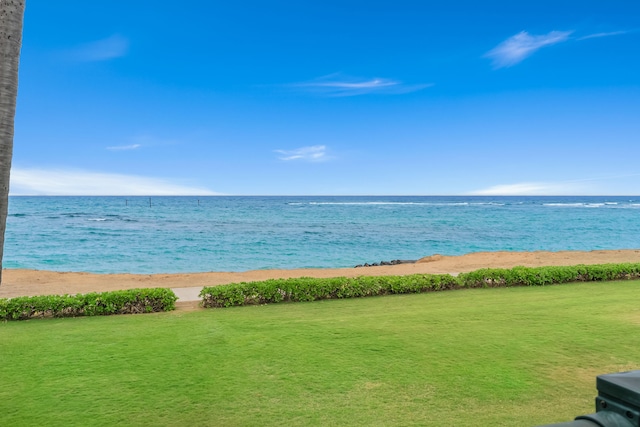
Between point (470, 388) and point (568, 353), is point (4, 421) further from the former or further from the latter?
point (568, 353)

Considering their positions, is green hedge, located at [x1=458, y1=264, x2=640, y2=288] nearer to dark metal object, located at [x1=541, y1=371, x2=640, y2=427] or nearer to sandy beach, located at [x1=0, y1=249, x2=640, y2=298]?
sandy beach, located at [x1=0, y1=249, x2=640, y2=298]

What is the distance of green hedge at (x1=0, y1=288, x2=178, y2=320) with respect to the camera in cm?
861

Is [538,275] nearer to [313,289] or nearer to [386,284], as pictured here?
[386,284]

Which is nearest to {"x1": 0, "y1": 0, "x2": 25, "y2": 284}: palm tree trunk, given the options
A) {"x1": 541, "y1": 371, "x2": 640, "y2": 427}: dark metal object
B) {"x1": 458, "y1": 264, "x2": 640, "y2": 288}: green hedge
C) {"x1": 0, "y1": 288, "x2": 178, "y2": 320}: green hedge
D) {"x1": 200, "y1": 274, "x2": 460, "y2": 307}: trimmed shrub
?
{"x1": 541, "y1": 371, "x2": 640, "y2": 427}: dark metal object

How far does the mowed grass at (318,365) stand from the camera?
15.4 ft

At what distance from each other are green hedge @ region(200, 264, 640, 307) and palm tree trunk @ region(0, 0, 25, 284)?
7.25 meters

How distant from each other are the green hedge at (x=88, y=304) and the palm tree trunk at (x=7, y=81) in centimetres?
677

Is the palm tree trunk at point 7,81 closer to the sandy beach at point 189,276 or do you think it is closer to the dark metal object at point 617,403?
the dark metal object at point 617,403

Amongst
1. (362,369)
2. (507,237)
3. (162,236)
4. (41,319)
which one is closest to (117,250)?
(162,236)

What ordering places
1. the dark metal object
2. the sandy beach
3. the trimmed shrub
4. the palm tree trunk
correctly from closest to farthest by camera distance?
the dark metal object
the palm tree trunk
the trimmed shrub
the sandy beach

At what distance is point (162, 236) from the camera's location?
40.9m

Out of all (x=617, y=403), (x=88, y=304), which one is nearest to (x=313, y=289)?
(x=88, y=304)

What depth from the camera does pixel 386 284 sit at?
11.0 meters

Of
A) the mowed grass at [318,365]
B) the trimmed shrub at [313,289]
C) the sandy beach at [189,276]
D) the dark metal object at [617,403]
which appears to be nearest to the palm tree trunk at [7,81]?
the mowed grass at [318,365]
